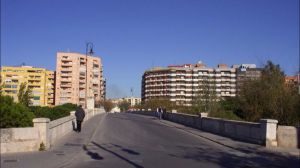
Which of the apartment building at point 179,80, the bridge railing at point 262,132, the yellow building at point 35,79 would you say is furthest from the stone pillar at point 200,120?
the apartment building at point 179,80

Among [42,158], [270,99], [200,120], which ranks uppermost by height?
[270,99]

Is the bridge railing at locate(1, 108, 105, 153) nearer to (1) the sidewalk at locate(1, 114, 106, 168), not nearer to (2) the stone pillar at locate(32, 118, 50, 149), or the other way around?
(2) the stone pillar at locate(32, 118, 50, 149)

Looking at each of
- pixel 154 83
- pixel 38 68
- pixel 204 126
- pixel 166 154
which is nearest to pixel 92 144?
Result: pixel 166 154

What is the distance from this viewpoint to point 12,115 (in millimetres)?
16984

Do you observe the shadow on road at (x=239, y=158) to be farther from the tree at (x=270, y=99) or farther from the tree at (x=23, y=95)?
the tree at (x=23, y=95)

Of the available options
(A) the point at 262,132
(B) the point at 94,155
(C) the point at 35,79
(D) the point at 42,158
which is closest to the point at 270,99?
(A) the point at 262,132

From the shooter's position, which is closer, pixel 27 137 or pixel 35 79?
pixel 27 137

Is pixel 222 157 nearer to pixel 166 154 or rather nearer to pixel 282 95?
pixel 166 154

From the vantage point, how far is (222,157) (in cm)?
1731

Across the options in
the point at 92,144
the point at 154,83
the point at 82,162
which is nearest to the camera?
the point at 82,162

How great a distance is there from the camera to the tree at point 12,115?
1680 centimetres

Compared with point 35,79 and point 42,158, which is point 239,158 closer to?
point 42,158

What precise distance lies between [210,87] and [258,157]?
35.5 metres

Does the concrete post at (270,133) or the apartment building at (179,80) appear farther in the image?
the apartment building at (179,80)
